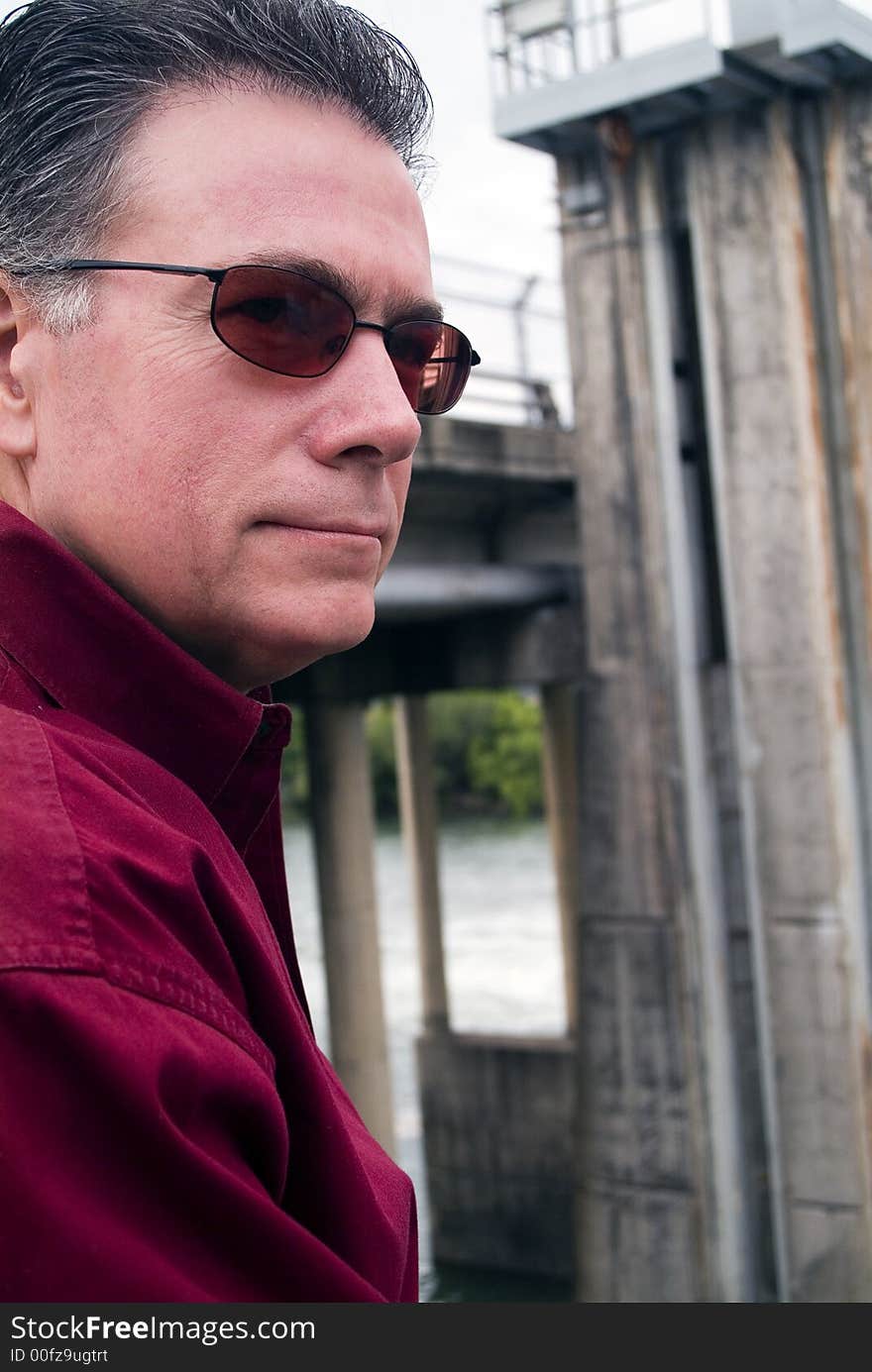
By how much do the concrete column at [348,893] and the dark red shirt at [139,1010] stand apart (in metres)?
15.0

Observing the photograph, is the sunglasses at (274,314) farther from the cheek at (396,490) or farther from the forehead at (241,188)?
the cheek at (396,490)

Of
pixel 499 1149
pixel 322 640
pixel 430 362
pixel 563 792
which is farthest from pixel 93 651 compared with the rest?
pixel 563 792

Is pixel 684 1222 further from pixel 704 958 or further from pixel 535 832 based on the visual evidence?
pixel 535 832

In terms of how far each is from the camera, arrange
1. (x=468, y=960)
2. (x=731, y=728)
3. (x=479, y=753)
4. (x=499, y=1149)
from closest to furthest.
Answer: (x=731, y=728), (x=499, y=1149), (x=468, y=960), (x=479, y=753)

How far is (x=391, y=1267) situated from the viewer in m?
1.28

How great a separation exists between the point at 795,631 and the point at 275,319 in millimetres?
9777

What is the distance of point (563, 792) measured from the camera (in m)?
21.2

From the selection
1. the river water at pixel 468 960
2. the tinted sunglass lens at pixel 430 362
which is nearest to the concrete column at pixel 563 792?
the river water at pixel 468 960

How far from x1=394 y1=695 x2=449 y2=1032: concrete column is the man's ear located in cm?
1762

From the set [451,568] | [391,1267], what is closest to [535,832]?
[451,568]

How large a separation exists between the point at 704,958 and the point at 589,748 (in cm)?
184

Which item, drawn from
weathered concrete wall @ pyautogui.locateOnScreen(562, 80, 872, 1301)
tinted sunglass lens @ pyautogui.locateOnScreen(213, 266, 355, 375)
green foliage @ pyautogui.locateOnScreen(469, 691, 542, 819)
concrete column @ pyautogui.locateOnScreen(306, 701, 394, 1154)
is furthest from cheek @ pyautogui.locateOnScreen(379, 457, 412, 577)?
green foliage @ pyautogui.locateOnScreen(469, 691, 542, 819)

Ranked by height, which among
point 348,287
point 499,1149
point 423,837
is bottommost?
point 499,1149

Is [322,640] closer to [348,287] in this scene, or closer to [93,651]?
[93,651]
